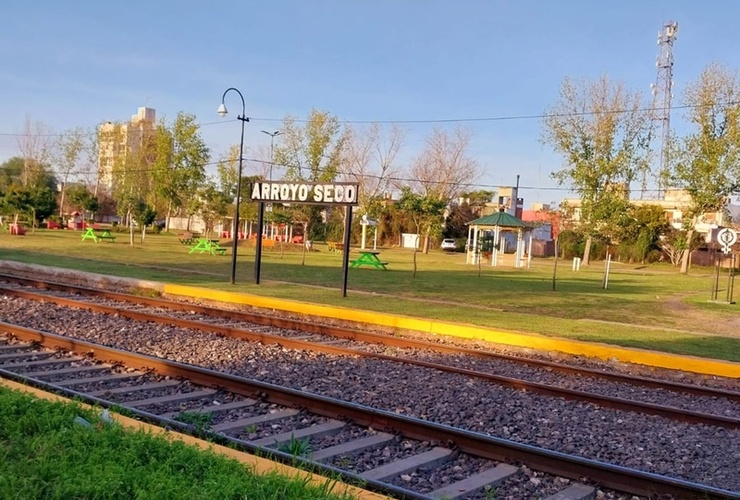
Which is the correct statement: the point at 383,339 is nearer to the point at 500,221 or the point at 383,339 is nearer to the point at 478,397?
the point at 478,397

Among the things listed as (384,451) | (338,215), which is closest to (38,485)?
(384,451)

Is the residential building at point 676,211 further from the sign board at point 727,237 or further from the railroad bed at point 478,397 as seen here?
the railroad bed at point 478,397

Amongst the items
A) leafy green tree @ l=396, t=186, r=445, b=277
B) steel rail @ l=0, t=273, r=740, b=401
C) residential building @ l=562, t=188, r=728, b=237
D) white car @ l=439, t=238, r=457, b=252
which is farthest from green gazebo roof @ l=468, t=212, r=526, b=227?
steel rail @ l=0, t=273, r=740, b=401

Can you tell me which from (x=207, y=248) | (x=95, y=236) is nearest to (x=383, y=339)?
(x=207, y=248)

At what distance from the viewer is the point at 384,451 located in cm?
595

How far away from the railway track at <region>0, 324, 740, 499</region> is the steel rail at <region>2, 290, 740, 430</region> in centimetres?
275

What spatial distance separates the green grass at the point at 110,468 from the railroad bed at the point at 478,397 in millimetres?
3016

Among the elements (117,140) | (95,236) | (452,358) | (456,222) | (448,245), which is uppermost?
(117,140)

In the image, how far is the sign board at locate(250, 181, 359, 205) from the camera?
18.0 meters

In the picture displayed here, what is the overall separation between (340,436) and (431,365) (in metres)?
3.50

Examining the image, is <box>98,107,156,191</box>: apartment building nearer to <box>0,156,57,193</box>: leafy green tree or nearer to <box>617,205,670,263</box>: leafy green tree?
<box>0,156,57,193</box>: leafy green tree

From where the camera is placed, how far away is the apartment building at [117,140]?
77250mm

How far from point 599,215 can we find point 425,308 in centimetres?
3151

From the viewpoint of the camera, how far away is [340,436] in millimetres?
6320
